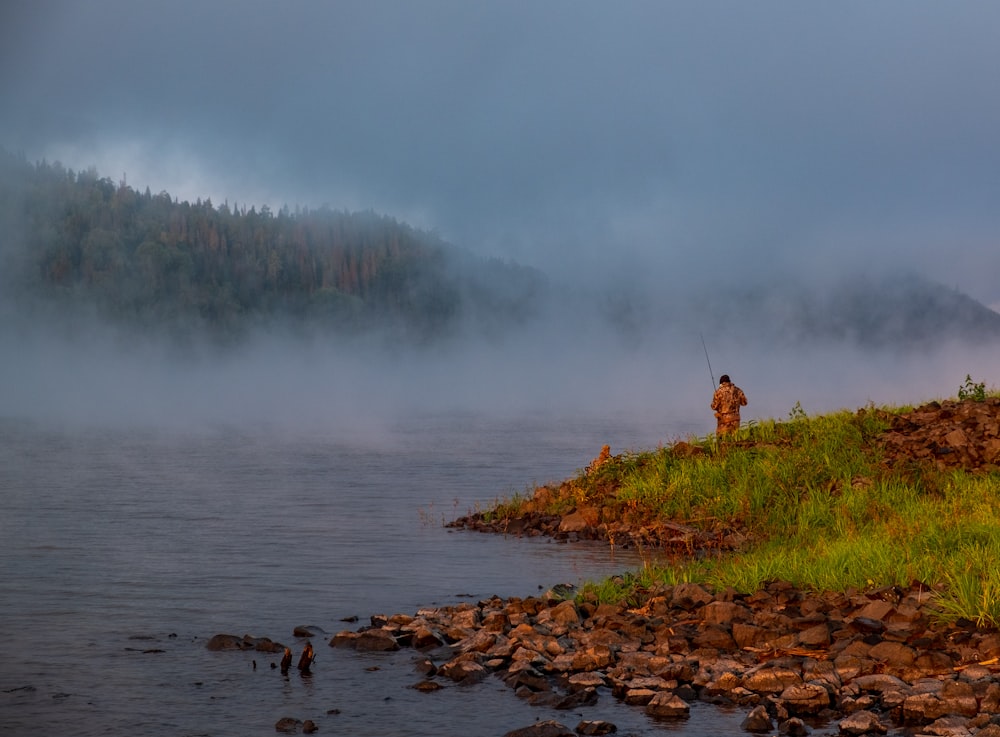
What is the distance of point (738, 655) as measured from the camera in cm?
1362

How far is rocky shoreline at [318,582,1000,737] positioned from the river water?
38 cm

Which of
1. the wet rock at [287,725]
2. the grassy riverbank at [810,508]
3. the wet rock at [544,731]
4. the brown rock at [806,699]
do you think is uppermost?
the grassy riverbank at [810,508]

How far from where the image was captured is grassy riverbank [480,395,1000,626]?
15828 mm


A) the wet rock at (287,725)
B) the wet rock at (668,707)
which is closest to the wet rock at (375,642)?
the wet rock at (287,725)

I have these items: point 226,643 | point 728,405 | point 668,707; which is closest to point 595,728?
point 668,707

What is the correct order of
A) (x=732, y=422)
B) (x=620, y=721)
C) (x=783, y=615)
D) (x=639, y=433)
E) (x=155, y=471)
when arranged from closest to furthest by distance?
(x=620, y=721), (x=783, y=615), (x=732, y=422), (x=155, y=471), (x=639, y=433)

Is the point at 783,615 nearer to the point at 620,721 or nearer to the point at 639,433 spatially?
the point at 620,721

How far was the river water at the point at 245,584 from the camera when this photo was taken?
1209 cm

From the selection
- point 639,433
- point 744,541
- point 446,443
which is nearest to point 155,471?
point 446,443

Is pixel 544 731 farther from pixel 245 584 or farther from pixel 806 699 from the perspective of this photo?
pixel 245 584

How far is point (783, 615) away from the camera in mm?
14508

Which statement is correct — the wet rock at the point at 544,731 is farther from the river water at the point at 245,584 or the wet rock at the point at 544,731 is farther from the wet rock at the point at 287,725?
the wet rock at the point at 287,725

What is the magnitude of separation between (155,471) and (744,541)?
2828 centimetres

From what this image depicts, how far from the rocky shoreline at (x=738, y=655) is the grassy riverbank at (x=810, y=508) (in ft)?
2.38
